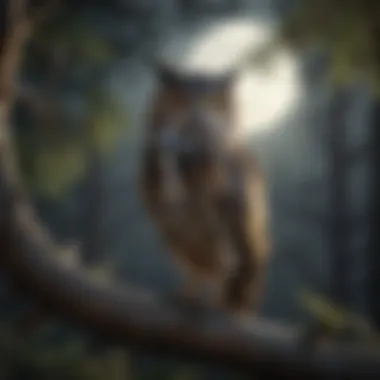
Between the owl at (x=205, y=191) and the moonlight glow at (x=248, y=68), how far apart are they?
0.07ft

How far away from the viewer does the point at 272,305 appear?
169 centimetres

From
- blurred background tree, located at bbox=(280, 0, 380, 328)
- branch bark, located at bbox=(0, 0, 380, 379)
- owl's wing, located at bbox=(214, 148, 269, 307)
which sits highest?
blurred background tree, located at bbox=(280, 0, 380, 328)

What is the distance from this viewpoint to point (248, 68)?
1.72 meters

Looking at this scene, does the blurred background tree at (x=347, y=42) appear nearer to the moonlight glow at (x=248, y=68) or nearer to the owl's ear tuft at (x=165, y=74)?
the moonlight glow at (x=248, y=68)

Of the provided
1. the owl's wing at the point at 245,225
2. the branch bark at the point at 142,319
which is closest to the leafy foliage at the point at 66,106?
the branch bark at the point at 142,319

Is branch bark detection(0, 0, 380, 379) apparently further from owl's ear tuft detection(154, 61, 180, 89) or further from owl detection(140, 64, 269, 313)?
owl's ear tuft detection(154, 61, 180, 89)

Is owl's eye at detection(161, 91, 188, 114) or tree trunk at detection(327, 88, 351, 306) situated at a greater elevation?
owl's eye at detection(161, 91, 188, 114)

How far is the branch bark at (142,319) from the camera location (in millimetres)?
1680

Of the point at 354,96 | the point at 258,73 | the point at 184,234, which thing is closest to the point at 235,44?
the point at 258,73

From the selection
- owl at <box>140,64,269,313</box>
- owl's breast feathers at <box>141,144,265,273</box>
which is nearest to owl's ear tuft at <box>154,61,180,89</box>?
owl at <box>140,64,269,313</box>

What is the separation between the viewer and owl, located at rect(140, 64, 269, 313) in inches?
66.4

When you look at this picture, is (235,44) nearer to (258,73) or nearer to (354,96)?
(258,73)

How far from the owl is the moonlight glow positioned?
20mm

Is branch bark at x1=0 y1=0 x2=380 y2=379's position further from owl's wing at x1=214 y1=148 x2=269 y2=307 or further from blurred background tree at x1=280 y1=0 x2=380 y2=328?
blurred background tree at x1=280 y1=0 x2=380 y2=328
